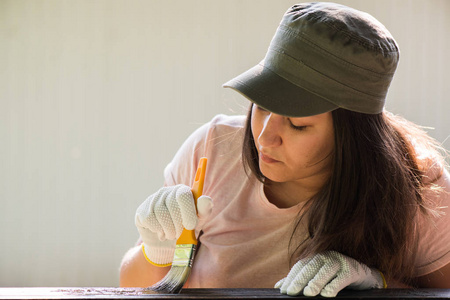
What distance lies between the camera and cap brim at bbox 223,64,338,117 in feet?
3.16

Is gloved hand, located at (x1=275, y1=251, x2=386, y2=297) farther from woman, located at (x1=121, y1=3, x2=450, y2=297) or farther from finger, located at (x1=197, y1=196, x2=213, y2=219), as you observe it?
finger, located at (x1=197, y1=196, x2=213, y2=219)

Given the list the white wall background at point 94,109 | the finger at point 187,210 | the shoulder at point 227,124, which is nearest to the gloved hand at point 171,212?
the finger at point 187,210

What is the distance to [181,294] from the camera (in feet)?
2.82

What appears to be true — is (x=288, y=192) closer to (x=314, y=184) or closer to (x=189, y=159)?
(x=314, y=184)

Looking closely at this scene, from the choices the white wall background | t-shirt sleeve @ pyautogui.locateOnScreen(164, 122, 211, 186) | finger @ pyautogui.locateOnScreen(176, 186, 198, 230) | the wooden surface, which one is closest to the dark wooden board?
the wooden surface

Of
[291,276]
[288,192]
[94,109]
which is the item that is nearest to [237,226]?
[288,192]

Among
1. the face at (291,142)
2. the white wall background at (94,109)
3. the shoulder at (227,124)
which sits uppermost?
the face at (291,142)

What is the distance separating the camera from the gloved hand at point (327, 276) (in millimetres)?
889

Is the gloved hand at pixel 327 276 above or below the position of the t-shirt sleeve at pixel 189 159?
below

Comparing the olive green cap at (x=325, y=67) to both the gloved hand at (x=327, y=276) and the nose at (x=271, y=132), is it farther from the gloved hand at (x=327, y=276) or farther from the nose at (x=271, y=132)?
the gloved hand at (x=327, y=276)

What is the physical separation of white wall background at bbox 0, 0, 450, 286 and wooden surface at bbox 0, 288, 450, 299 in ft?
7.28

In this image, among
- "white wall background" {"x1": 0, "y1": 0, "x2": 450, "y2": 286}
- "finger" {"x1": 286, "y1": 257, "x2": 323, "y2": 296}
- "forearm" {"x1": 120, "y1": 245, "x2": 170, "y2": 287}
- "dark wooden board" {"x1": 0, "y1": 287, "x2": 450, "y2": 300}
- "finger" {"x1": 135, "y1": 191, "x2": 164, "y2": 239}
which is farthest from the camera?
"white wall background" {"x1": 0, "y1": 0, "x2": 450, "y2": 286}

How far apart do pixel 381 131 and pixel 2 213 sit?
103 inches

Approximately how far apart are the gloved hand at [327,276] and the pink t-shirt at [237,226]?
226 mm
